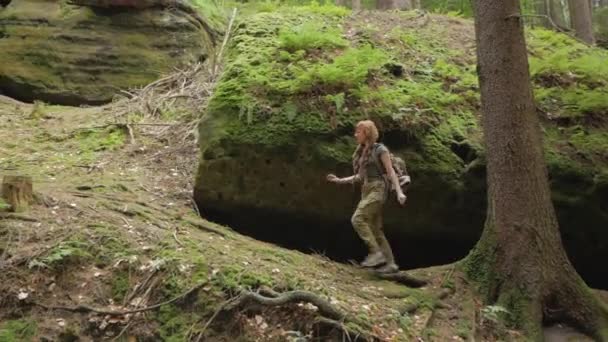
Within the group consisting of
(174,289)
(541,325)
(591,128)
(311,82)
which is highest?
(311,82)

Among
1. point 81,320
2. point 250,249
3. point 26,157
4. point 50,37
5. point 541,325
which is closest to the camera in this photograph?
point 81,320

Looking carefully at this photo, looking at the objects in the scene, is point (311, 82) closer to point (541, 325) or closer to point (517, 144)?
point (517, 144)

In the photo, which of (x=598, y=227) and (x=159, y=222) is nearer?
(x=159, y=222)

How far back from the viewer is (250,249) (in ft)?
23.9

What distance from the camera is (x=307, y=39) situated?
9.43 meters

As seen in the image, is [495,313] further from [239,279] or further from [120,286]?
[120,286]

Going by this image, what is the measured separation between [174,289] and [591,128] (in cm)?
605

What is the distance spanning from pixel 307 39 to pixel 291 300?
4.68m

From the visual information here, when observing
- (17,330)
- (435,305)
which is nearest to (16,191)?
(17,330)

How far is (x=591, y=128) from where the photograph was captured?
8656 millimetres

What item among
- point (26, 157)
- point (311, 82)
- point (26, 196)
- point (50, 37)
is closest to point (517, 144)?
point (311, 82)

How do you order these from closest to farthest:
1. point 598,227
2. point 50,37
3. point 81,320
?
point 81,320 < point 598,227 < point 50,37

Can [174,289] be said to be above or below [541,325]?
above

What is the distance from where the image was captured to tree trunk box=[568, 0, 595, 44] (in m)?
17.3
